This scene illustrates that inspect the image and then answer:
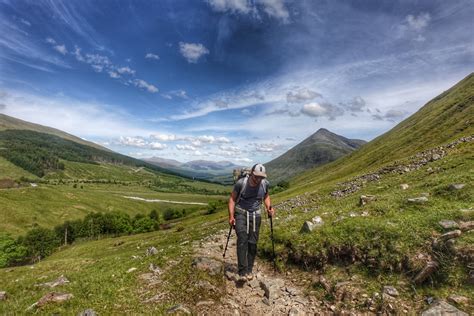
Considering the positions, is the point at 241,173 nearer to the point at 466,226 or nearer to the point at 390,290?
the point at 390,290

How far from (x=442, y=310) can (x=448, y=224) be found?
14.0 feet

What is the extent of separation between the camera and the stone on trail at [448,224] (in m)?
10.3

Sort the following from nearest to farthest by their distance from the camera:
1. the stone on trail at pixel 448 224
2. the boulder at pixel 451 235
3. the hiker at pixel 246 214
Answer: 1. the boulder at pixel 451 235
2. the stone on trail at pixel 448 224
3. the hiker at pixel 246 214

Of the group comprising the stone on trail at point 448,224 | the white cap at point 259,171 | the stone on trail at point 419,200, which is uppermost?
the white cap at point 259,171

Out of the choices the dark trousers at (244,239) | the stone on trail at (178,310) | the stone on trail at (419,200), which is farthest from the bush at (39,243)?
the stone on trail at (419,200)

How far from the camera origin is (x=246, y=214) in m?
11.4

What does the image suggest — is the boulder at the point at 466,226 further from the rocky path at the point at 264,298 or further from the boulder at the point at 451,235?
the rocky path at the point at 264,298

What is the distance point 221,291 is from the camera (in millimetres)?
10344

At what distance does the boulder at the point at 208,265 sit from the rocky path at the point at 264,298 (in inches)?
15.4

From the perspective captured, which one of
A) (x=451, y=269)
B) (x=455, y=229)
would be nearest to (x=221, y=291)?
(x=451, y=269)

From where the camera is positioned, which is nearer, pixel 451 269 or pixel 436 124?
pixel 451 269

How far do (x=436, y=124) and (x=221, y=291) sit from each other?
136m

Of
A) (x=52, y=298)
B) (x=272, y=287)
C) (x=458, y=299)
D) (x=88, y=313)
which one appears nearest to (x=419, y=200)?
(x=458, y=299)

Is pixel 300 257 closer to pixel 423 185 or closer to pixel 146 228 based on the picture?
pixel 423 185
